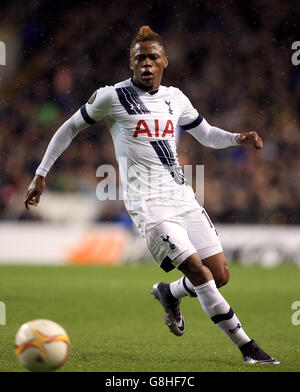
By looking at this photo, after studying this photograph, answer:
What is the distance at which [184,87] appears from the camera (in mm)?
17734

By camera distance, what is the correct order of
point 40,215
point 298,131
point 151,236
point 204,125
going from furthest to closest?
point 298,131
point 40,215
point 204,125
point 151,236

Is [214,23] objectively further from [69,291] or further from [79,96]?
[69,291]

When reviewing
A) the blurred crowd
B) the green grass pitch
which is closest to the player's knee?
the green grass pitch

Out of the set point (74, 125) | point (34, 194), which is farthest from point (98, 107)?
point (34, 194)

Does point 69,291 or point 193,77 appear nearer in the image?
point 69,291

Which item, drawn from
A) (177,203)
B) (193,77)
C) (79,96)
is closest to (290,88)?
(193,77)

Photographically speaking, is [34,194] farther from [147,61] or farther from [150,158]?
[147,61]

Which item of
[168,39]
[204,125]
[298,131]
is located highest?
[168,39]

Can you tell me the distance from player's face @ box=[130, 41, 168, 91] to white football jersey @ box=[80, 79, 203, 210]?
112 millimetres

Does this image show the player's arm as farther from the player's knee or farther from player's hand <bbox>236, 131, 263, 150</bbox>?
the player's knee

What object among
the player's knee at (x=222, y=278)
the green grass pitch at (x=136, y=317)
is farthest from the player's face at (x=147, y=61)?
the green grass pitch at (x=136, y=317)

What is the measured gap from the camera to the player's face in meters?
5.66

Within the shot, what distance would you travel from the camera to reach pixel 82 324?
7656 mm

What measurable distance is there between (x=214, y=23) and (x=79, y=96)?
4.53 m
